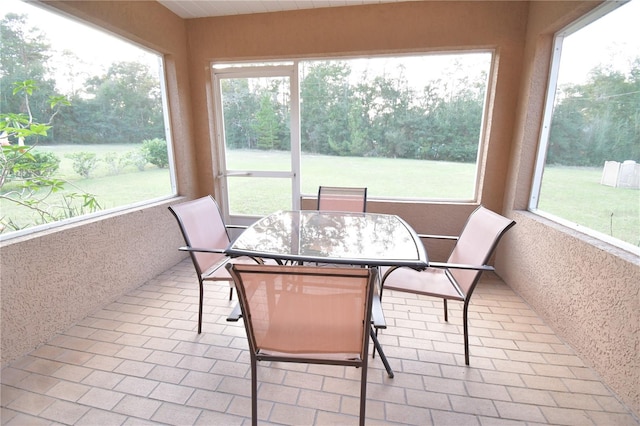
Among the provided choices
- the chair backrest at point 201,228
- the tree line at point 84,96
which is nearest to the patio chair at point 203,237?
the chair backrest at point 201,228

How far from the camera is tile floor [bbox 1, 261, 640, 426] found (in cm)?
140

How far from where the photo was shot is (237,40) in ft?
10.1

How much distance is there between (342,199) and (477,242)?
1258mm

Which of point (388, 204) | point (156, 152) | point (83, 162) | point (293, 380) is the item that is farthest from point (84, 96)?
point (388, 204)

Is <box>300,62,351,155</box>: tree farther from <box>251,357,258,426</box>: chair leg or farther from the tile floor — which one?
<box>251,357,258,426</box>: chair leg

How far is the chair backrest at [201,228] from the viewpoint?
6.24 feet

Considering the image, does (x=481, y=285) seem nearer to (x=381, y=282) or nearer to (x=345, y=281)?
(x=381, y=282)

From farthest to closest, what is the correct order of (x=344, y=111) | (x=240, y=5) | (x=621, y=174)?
1. (x=344, y=111)
2. (x=240, y=5)
3. (x=621, y=174)

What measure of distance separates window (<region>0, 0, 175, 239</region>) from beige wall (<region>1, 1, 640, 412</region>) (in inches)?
7.2

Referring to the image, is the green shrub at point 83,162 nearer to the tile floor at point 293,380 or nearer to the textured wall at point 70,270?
the textured wall at point 70,270

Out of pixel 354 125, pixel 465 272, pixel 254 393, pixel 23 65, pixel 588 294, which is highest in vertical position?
pixel 23 65

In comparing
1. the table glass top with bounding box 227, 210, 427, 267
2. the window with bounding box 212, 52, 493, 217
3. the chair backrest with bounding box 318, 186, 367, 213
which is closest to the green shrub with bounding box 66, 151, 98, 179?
the window with bounding box 212, 52, 493, 217

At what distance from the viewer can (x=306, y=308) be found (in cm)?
110

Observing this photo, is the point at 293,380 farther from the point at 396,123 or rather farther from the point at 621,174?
the point at 396,123
